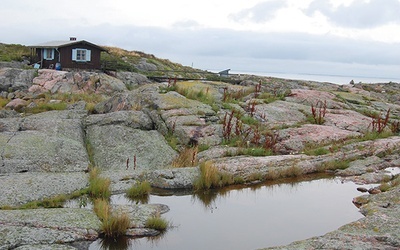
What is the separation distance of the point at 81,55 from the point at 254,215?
44194mm

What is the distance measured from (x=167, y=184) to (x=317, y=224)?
4.55 meters

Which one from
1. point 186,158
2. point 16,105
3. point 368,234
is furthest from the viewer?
point 16,105

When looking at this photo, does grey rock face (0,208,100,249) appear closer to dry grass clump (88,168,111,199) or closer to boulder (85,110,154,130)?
dry grass clump (88,168,111,199)

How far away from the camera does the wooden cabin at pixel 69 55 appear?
4919 cm

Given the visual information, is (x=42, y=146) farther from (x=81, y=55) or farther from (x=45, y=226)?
(x=81, y=55)

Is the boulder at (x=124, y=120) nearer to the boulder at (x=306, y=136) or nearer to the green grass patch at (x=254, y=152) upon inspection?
the green grass patch at (x=254, y=152)

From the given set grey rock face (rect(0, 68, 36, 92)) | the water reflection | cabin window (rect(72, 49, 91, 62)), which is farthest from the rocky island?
cabin window (rect(72, 49, 91, 62))

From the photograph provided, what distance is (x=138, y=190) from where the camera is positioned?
1142 centimetres

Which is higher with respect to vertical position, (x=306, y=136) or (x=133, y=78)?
(x=133, y=78)

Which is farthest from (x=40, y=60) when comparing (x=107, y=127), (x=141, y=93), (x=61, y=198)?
(x=61, y=198)

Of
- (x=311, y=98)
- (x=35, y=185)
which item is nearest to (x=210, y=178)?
(x=35, y=185)

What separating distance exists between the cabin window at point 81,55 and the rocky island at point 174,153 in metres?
25.5

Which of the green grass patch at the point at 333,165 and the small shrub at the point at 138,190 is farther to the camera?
the green grass patch at the point at 333,165

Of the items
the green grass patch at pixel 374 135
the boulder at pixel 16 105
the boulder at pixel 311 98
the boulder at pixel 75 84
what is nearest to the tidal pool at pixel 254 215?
the green grass patch at pixel 374 135
